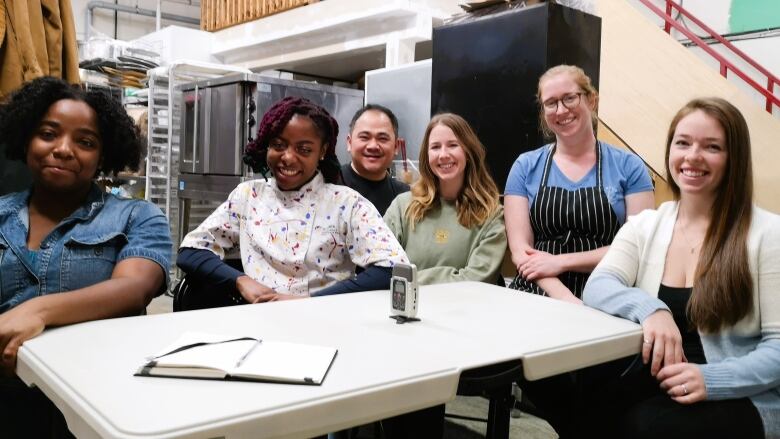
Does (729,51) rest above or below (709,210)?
above

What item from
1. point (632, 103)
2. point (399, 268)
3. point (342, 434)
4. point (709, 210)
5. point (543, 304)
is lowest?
point (342, 434)

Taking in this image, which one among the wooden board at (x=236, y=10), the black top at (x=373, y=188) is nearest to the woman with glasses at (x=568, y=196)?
the black top at (x=373, y=188)

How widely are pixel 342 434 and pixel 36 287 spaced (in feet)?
3.29

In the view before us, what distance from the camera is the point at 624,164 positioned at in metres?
2.18

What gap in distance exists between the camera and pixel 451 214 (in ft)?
7.80

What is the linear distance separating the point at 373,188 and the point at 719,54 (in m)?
4.08

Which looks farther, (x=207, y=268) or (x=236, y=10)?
(x=236, y=10)

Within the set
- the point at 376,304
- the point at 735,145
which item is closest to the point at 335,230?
the point at 376,304

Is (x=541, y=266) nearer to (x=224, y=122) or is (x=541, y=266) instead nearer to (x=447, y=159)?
(x=447, y=159)

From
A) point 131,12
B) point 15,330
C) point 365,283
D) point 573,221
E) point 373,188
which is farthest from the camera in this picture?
point 131,12

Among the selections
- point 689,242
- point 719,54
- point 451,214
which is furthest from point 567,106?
point 719,54

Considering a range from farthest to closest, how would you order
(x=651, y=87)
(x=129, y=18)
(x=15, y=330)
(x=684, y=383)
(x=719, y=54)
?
(x=129, y=18) → (x=719, y=54) → (x=651, y=87) → (x=684, y=383) → (x=15, y=330)

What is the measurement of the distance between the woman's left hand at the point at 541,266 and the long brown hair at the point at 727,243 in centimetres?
52

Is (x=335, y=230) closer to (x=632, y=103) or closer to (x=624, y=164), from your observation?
(x=624, y=164)
